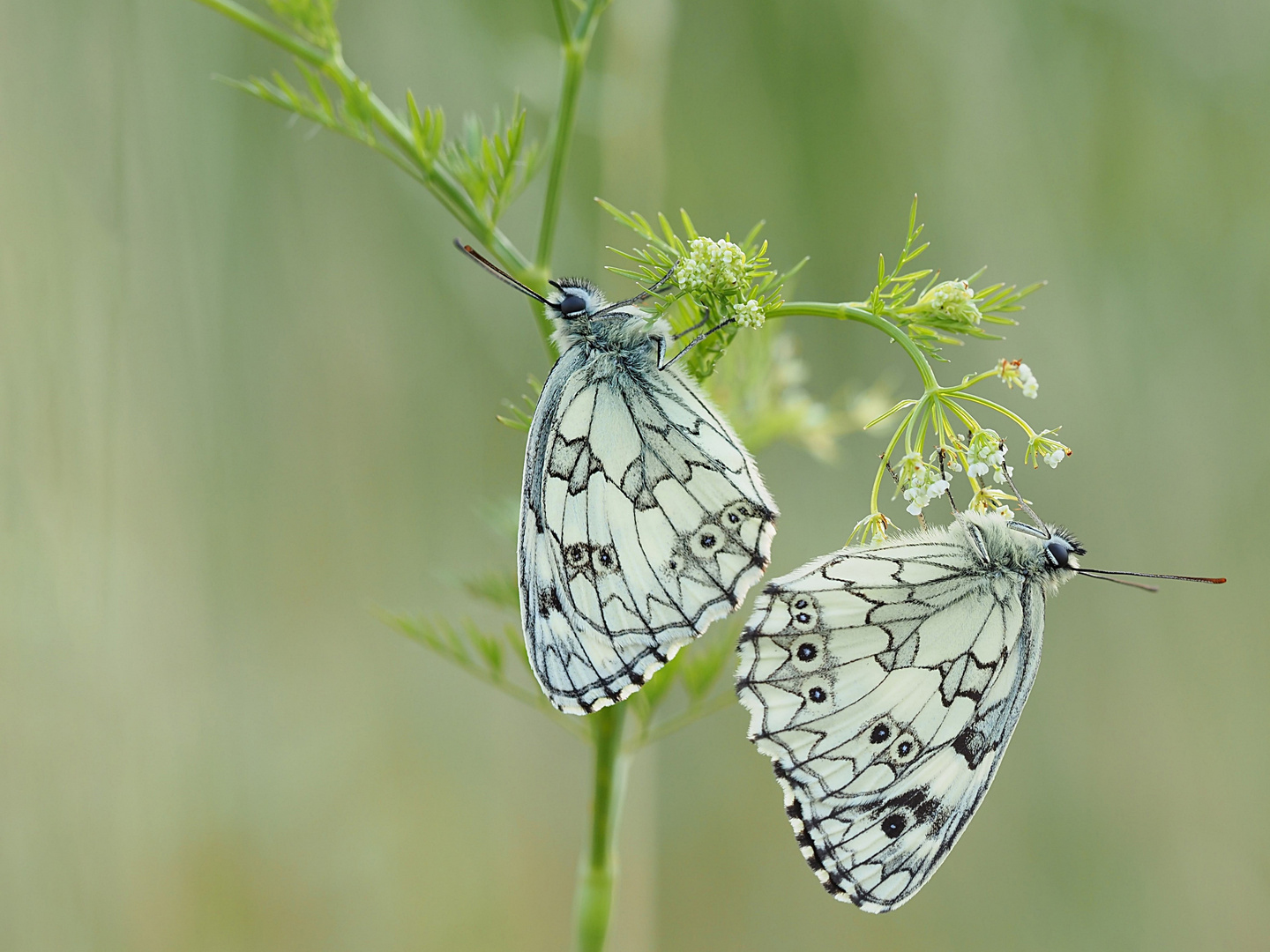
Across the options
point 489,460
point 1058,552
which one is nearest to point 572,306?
point 1058,552

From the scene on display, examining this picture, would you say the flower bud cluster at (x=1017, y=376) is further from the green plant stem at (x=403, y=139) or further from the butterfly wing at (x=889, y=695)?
the green plant stem at (x=403, y=139)

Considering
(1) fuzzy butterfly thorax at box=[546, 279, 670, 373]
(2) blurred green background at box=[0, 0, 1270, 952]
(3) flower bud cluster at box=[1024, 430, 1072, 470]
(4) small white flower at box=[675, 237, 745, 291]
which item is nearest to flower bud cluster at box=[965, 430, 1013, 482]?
(3) flower bud cluster at box=[1024, 430, 1072, 470]

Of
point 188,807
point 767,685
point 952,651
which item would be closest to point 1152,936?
point 952,651

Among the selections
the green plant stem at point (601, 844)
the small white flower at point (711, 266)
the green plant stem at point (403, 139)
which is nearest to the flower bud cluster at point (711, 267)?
the small white flower at point (711, 266)

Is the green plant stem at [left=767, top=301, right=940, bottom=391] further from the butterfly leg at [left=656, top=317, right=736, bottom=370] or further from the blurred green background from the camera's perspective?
the blurred green background

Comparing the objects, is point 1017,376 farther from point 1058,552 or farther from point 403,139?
point 403,139

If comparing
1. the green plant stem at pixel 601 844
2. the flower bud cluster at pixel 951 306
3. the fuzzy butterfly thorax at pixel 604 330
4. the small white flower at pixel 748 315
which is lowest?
the green plant stem at pixel 601 844

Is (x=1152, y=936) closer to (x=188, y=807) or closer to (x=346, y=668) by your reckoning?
(x=346, y=668)
